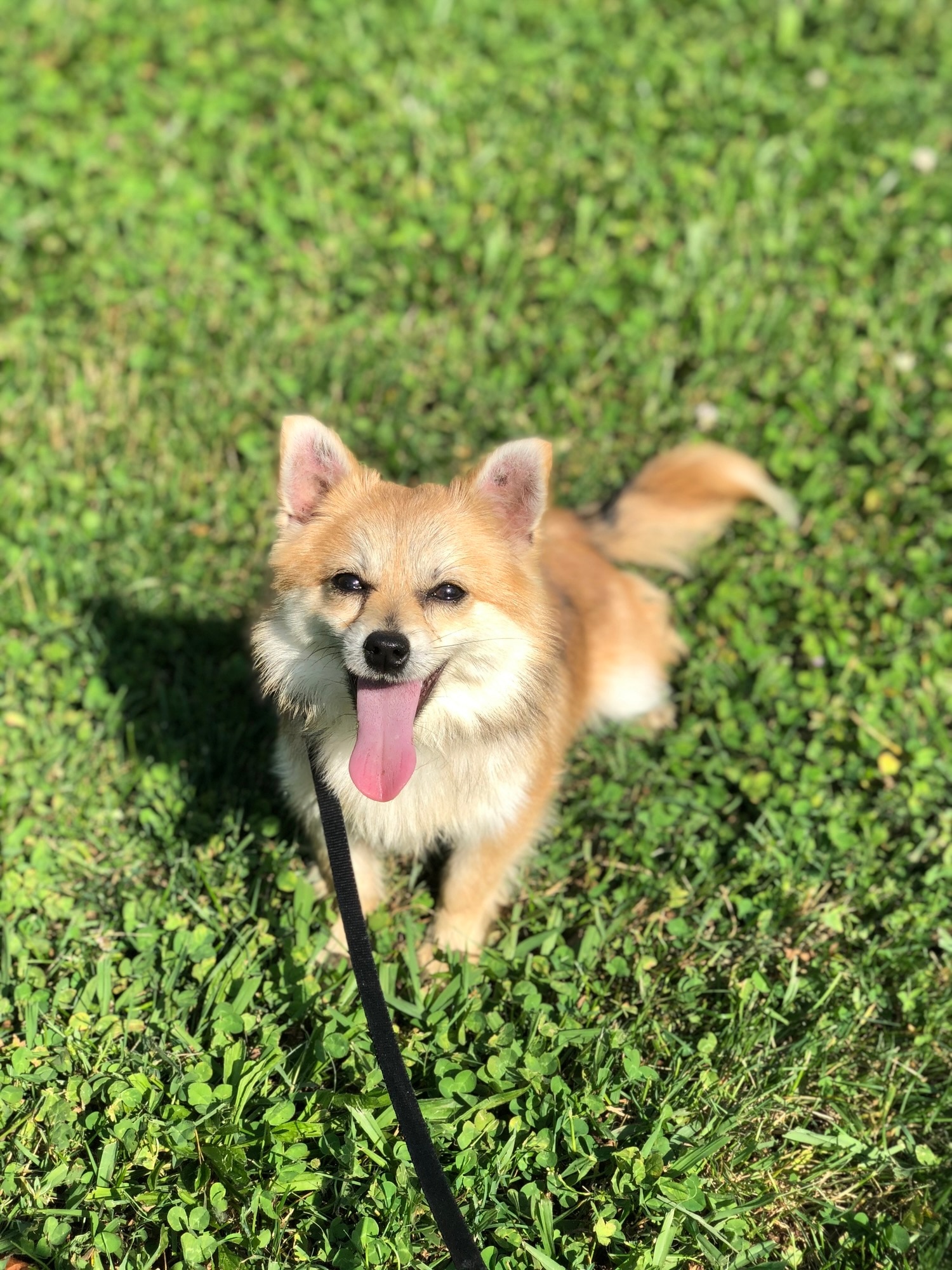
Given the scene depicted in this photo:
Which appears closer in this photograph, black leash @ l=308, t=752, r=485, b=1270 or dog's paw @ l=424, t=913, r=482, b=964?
black leash @ l=308, t=752, r=485, b=1270

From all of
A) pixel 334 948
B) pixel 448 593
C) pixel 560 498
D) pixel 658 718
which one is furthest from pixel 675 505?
pixel 334 948

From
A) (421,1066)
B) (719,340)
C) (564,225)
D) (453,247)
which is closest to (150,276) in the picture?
(453,247)

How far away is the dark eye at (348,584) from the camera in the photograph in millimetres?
2621

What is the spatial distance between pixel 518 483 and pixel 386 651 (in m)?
0.63

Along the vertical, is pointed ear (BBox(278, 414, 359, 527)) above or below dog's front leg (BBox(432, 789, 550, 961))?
above

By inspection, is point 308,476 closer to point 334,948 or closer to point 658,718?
point 334,948

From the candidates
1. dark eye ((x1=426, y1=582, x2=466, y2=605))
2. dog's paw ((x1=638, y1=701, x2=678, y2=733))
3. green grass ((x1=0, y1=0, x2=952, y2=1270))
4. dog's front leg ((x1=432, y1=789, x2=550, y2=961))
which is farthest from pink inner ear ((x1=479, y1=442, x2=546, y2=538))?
dog's paw ((x1=638, y1=701, x2=678, y2=733))

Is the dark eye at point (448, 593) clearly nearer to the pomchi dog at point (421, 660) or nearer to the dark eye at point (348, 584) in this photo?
the pomchi dog at point (421, 660)

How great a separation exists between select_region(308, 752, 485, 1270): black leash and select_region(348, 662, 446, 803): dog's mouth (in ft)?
0.50

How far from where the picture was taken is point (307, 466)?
9.06ft

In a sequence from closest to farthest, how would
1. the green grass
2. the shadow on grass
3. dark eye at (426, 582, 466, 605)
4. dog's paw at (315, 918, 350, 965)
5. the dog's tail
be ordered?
the green grass < dark eye at (426, 582, 466, 605) < dog's paw at (315, 918, 350, 965) < the shadow on grass < the dog's tail

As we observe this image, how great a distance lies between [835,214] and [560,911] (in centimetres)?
406

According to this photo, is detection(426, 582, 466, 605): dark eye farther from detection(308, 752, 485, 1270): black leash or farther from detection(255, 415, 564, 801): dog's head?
detection(308, 752, 485, 1270): black leash

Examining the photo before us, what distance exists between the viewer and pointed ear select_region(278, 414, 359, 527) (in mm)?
2684
